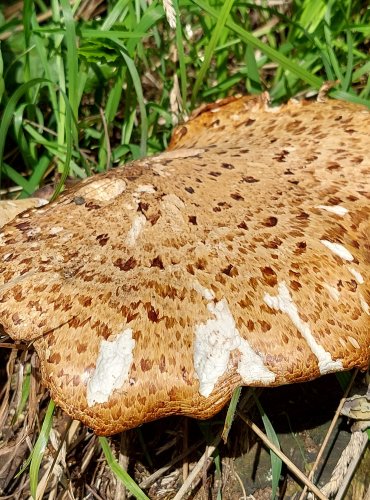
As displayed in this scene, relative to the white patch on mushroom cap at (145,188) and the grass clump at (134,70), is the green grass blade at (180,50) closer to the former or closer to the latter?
the grass clump at (134,70)

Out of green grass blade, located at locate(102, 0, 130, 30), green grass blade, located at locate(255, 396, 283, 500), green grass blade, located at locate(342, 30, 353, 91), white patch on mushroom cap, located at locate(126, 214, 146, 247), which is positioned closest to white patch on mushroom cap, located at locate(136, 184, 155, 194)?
white patch on mushroom cap, located at locate(126, 214, 146, 247)

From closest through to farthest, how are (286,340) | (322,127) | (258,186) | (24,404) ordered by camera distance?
(286,340), (258,186), (322,127), (24,404)

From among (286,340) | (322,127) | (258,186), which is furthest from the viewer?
→ (322,127)

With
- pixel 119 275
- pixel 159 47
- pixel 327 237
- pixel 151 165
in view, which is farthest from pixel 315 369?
pixel 159 47

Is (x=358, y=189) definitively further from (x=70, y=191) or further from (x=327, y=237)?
(x=70, y=191)

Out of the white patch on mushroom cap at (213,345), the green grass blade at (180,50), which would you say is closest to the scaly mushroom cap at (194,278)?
the white patch on mushroom cap at (213,345)

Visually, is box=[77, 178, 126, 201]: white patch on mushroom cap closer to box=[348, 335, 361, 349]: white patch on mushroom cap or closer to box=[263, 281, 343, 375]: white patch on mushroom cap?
box=[263, 281, 343, 375]: white patch on mushroom cap

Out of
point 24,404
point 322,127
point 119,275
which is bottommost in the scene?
point 24,404

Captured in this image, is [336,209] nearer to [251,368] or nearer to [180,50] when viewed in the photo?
[251,368]
